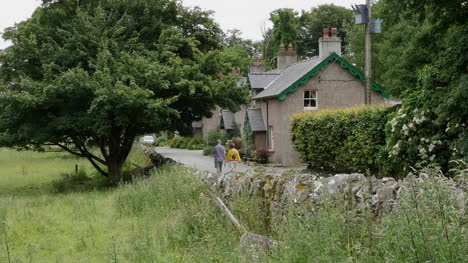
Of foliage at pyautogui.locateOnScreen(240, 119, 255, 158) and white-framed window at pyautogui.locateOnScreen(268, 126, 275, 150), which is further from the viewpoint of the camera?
foliage at pyautogui.locateOnScreen(240, 119, 255, 158)

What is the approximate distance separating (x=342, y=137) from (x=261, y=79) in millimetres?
17589

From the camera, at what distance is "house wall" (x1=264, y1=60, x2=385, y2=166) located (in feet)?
111

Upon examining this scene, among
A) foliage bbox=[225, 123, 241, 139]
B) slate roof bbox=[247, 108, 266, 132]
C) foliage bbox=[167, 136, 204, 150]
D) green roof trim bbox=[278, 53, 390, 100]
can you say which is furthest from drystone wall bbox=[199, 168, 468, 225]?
foliage bbox=[167, 136, 204, 150]

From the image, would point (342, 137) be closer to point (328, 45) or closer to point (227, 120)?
point (328, 45)

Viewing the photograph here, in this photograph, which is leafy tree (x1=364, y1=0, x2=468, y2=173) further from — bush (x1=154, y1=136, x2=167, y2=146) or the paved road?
bush (x1=154, y1=136, x2=167, y2=146)

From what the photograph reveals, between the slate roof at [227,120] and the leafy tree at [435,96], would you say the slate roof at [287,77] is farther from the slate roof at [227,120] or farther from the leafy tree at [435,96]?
the leafy tree at [435,96]

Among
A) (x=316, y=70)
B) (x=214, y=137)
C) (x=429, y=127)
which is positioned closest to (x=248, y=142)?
(x=316, y=70)

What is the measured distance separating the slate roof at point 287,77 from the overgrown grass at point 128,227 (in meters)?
18.1

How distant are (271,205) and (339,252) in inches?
163

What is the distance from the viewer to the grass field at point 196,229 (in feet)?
15.1

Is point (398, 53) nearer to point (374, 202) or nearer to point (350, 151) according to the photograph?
point (350, 151)

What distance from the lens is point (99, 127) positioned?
69.1 feet

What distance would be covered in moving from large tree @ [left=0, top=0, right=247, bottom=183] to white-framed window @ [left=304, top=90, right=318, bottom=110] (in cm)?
882

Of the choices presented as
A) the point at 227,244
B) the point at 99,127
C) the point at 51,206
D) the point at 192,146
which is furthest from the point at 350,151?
the point at 192,146
